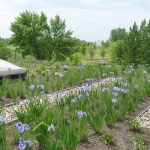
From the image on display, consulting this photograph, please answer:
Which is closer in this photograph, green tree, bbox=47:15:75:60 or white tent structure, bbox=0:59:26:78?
white tent structure, bbox=0:59:26:78

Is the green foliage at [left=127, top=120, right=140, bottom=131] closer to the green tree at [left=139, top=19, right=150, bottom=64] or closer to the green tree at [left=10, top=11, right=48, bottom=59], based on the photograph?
the green tree at [left=139, top=19, right=150, bottom=64]

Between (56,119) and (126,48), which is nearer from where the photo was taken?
(56,119)

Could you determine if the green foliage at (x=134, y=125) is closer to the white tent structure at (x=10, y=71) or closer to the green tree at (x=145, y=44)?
the white tent structure at (x=10, y=71)

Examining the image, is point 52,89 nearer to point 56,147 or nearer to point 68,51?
point 56,147

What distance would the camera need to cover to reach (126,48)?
13.8 m

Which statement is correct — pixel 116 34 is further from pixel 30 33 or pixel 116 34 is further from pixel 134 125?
pixel 134 125

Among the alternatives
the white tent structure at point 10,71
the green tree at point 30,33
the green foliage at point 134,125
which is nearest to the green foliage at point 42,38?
the green tree at point 30,33

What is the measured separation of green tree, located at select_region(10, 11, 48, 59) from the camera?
83.8 ft

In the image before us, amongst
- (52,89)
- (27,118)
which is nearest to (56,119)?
(27,118)

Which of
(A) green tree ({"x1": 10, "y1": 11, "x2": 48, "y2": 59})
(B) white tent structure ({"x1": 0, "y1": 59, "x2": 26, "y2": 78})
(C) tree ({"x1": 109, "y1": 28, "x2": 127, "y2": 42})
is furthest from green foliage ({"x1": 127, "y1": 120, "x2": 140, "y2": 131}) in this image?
(C) tree ({"x1": 109, "y1": 28, "x2": 127, "y2": 42})

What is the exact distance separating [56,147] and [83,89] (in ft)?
7.13

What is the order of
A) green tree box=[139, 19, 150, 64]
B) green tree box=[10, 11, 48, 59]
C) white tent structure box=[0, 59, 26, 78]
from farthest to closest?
green tree box=[10, 11, 48, 59] < green tree box=[139, 19, 150, 64] < white tent structure box=[0, 59, 26, 78]

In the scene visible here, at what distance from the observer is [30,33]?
24859 millimetres

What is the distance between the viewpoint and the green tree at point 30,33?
83.8ft
